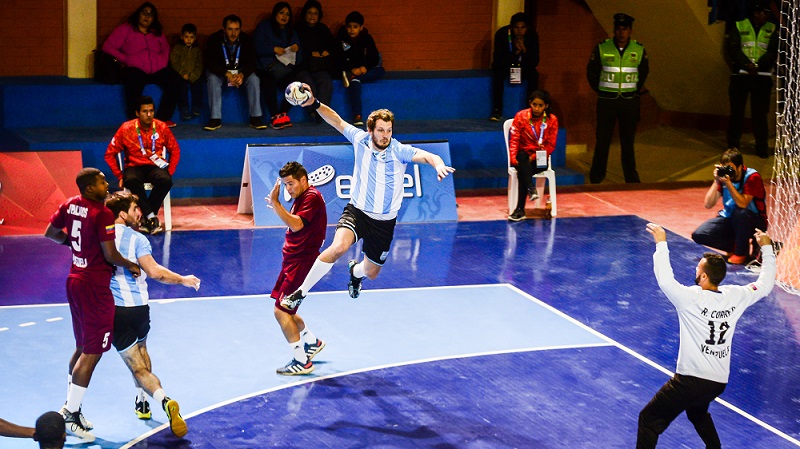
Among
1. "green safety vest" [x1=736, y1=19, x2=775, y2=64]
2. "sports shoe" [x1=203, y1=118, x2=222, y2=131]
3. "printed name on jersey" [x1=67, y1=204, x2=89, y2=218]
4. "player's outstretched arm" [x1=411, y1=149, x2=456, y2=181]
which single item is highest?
"green safety vest" [x1=736, y1=19, x2=775, y2=64]

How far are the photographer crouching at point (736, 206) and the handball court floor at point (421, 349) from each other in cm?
38

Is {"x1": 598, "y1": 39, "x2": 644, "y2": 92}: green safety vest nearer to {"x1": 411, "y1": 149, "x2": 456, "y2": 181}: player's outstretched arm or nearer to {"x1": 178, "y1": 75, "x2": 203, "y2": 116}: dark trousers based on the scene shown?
{"x1": 178, "y1": 75, "x2": 203, "y2": 116}: dark trousers

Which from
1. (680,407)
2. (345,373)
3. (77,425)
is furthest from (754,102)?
(77,425)

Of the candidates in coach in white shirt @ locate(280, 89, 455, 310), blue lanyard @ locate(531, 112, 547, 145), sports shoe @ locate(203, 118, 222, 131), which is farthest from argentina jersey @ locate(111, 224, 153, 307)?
sports shoe @ locate(203, 118, 222, 131)

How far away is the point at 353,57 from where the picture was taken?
1658 centimetres

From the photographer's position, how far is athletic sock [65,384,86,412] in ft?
23.8

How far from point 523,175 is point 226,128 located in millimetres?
4561

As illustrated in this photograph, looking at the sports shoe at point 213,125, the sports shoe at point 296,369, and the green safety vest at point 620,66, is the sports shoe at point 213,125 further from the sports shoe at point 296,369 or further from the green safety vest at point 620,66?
the sports shoe at point 296,369

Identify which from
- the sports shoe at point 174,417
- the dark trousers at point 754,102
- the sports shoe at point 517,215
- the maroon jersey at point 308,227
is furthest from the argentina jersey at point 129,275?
the dark trousers at point 754,102

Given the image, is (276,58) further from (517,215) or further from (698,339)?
(698,339)

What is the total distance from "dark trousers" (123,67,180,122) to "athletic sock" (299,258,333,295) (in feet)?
25.2

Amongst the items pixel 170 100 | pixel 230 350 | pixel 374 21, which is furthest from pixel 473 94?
pixel 230 350

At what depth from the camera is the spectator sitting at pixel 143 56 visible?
615 inches

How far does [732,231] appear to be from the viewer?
1270 centimetres
